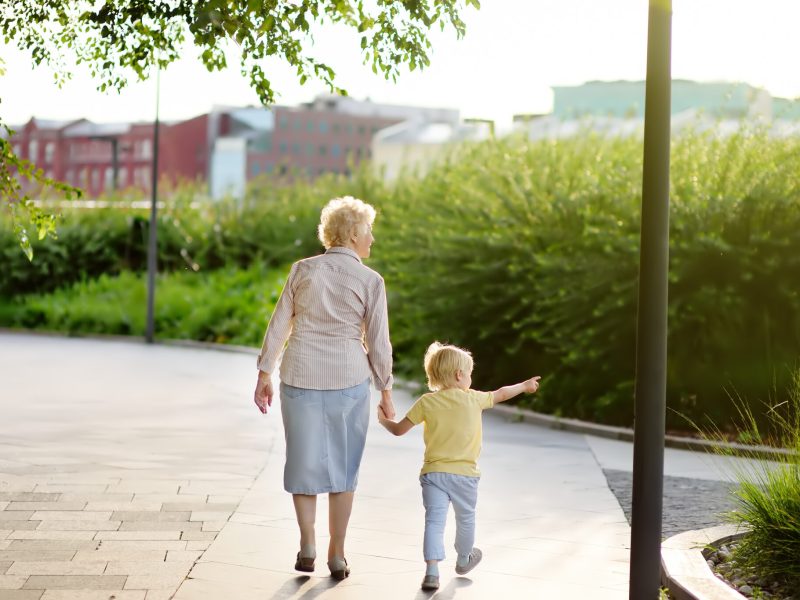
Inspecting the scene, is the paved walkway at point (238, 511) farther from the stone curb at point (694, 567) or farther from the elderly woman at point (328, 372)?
the elderly woman at point (328, 372)

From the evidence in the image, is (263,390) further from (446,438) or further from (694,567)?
(694,567)

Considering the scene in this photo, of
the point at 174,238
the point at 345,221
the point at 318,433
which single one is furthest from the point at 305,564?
the point at 174,238

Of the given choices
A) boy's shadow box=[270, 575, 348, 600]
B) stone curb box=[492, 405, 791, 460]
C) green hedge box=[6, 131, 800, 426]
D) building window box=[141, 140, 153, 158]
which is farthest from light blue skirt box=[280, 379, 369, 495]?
building window box=[141, 140, 153, 158]

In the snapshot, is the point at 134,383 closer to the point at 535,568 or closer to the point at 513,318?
the point at 513,318

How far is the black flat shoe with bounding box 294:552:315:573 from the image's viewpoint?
6.52m

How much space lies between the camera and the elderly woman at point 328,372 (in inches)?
253

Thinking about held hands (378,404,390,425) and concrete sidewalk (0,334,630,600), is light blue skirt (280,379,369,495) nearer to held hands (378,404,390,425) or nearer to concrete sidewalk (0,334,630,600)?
held hands (378,404,390,425)

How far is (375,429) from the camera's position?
46.8 ft

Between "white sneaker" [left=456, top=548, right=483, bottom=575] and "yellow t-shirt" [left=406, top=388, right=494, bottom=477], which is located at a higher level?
"yellow t-shirt" [left=406, top=388, right=494, bottom=477]

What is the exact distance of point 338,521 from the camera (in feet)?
21.4

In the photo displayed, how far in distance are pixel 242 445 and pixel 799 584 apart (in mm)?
7061

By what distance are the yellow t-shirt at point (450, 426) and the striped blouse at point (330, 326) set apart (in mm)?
238

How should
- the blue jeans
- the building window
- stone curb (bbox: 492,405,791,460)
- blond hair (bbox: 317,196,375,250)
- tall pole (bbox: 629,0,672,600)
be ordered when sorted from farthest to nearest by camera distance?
the building window, stone curb (bbox: 492,405,791,460), blond hair (bbox: 317,196,375,250), the blue jeans, tall pole (bbox: 629,0,672,600)

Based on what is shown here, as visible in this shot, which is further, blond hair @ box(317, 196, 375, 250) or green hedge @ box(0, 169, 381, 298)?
green hedge @ box(0, 169, 381, 298)
